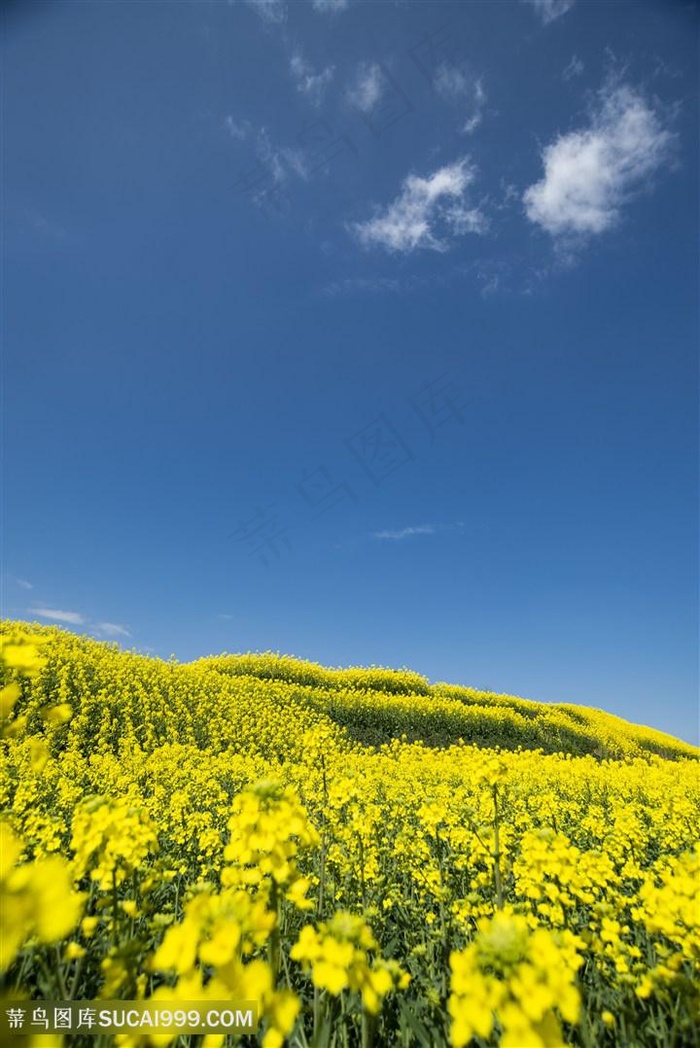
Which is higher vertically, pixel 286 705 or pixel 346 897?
pixel 286 705

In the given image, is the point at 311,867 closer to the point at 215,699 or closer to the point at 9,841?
the point at 9,841

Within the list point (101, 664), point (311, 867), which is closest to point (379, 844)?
point (311, 867)

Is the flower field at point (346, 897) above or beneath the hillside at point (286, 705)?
beneath

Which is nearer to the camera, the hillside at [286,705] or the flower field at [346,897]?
the flower field at [346,897]

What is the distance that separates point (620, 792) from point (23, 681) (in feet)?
46.2

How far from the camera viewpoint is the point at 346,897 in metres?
3.67

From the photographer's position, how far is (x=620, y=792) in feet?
31.7

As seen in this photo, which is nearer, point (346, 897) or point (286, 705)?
point (346, 897)

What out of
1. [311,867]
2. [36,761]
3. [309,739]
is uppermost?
[309,739]

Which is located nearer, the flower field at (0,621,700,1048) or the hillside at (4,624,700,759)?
the flower field at (0,621,700,1048)

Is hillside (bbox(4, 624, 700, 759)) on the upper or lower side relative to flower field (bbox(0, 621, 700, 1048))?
upper

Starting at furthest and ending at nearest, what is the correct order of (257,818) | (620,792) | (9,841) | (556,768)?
(556,768)
(620,792)
(257,818)
(9,841)

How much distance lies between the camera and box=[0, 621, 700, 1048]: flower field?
1256mm

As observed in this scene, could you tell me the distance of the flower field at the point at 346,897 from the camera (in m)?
1.26
